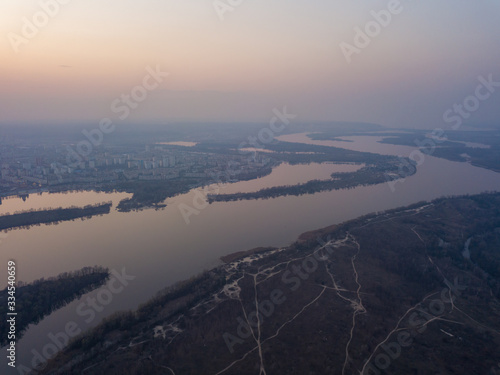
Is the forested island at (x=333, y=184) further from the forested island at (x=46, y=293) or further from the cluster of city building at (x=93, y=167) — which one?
the forested island at (x=46, y=293)

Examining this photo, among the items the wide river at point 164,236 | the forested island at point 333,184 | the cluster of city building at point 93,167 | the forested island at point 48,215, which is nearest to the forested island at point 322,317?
the wide river at point 164,236

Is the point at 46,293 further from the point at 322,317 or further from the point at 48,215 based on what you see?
the point at 322,317

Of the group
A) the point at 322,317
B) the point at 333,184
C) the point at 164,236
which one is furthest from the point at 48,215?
the point at 333,184

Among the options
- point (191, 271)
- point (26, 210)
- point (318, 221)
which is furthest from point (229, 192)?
point (26, 210)

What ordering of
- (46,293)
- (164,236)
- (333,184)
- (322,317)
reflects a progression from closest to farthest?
(322,317) < (46,293) < (164,236) < (333,184)

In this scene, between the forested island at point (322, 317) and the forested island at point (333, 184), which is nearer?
the forested island at point (322, 317)

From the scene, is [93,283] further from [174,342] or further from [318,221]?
[318,221]
